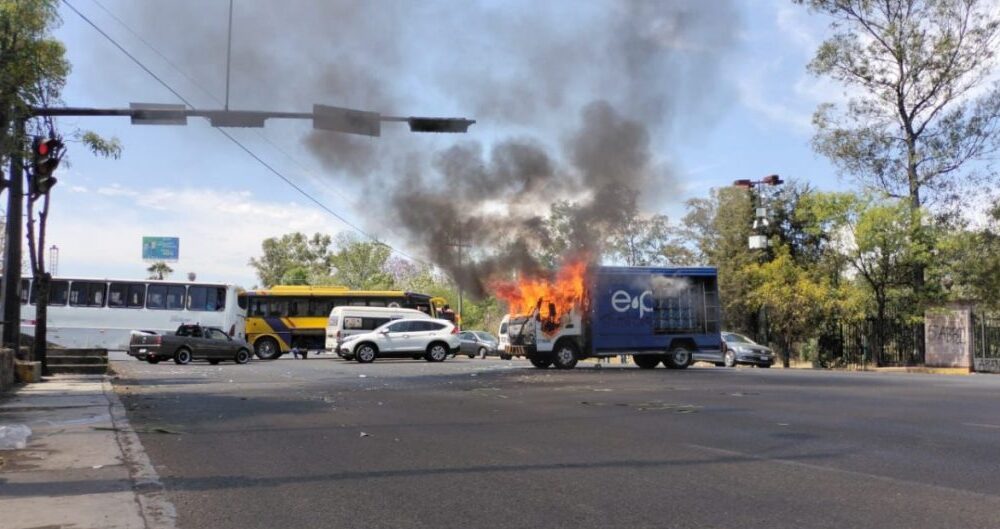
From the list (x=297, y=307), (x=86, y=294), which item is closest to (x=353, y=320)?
(x=297, y=307)

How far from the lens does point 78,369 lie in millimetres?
18344

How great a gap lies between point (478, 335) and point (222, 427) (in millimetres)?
28813

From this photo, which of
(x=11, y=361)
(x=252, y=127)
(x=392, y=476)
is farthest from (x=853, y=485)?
(x=11, y=361)

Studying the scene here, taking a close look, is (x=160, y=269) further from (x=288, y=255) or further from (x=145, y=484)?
(x=145, y=484)

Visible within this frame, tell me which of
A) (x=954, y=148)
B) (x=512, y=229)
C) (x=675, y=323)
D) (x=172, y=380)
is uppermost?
(x=954, y=148)

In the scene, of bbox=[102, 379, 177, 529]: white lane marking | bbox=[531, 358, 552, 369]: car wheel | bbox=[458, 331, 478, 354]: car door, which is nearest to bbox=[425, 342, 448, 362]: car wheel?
bbox=[531, 358, 552, 369]: car wheel

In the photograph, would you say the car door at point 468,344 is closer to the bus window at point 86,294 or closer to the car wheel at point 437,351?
the car wheel at point 437,351

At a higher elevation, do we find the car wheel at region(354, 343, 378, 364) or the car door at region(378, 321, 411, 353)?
the car door at region(378, 321, 411, 353)

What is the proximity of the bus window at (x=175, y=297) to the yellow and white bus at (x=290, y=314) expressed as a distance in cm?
236

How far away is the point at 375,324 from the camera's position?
1198 inches

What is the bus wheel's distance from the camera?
31.9 m

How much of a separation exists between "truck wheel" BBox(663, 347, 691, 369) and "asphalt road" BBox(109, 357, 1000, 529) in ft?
28.7

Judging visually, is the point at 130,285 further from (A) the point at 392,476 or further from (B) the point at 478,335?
(A) the point at 392,476

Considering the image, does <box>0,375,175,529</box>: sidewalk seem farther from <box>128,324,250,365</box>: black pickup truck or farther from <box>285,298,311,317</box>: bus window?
<box>285,298,311,317</box>: bus window
